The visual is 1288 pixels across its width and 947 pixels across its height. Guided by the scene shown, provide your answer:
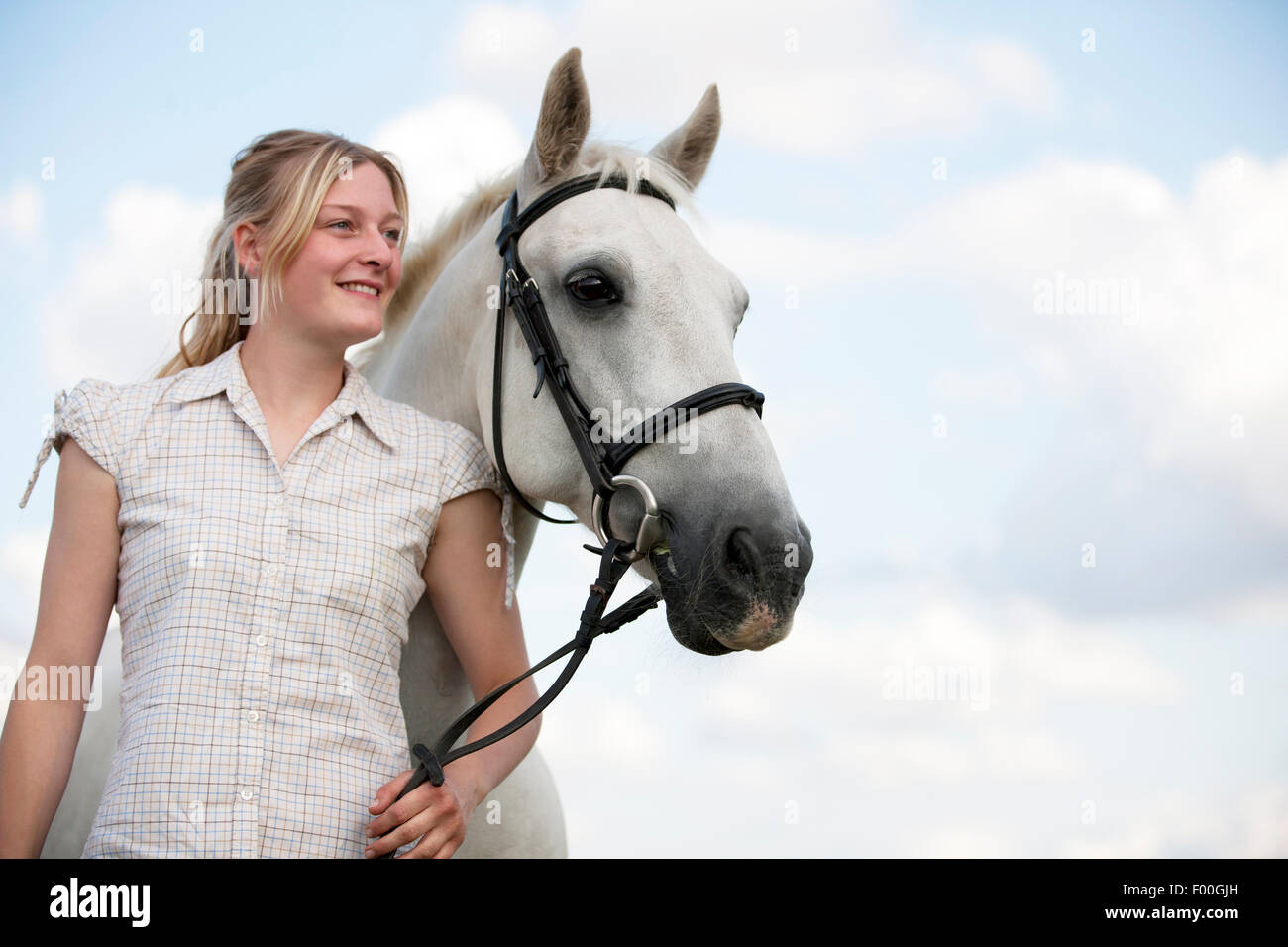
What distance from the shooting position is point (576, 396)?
8.48 ft

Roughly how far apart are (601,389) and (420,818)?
3.48 feet

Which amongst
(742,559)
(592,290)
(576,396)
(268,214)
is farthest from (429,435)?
(742,559)

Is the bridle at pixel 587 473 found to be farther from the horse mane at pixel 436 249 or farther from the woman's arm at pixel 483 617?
the horse mane at pixel 436 249

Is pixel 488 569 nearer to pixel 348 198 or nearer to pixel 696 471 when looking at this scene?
pixel 696 471

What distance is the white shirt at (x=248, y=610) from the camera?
211cm

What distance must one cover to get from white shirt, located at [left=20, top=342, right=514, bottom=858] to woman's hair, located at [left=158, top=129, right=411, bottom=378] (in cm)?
26

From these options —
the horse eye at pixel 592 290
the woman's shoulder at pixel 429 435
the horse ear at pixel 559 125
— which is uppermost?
the horse ear at pixel 559 125

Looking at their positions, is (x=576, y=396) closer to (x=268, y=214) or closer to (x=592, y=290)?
(x=592, y=290)

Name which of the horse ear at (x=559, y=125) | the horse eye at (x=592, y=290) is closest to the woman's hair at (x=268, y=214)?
the horse ear at (x=559, y=125)

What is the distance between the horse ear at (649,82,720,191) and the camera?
3.25m

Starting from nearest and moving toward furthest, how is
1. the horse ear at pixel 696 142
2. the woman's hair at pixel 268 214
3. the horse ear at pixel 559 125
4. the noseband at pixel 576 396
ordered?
the noseband at pixel 576 396, the woman's hair at pixel 268 214, the horse ear at pixel 559 125, the horse ear at pixel 696 142

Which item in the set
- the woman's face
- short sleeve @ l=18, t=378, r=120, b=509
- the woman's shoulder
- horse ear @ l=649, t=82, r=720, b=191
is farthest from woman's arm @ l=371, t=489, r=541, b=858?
horse ear @ l=649, t=82, r=720, b=191
